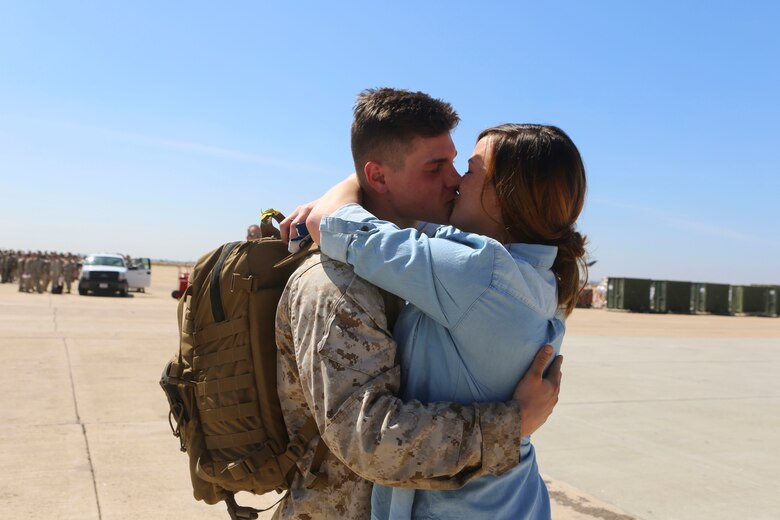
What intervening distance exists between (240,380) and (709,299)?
3862 cm

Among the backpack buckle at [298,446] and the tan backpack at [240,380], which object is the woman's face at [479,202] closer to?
the tan backpack at [240,380]

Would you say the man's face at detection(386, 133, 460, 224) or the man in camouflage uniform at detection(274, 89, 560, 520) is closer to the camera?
the man in camouflage uniform at detection(274, 89, 560, 520)

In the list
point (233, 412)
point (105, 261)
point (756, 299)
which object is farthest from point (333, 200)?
point (756, 299)

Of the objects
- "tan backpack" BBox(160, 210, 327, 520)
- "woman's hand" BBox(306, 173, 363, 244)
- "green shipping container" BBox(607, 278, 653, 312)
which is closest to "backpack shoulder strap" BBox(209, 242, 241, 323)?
"tan backpack" BBox(160, 210, 327, 520)

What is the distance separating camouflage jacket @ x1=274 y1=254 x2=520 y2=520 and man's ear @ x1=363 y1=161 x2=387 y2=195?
0.32 m

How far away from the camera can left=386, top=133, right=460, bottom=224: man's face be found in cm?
191

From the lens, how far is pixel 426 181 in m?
1.94

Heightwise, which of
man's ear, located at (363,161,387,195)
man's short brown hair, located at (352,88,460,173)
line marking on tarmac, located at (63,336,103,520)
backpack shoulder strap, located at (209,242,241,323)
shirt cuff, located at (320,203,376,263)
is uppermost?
man's short brown hair, located at (352,88,460,173)

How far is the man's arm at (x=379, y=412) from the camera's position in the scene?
152cm

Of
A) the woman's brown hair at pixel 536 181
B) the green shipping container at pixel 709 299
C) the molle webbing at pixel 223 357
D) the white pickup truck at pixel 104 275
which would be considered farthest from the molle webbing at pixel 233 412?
the green shipping container at pixel 709 299

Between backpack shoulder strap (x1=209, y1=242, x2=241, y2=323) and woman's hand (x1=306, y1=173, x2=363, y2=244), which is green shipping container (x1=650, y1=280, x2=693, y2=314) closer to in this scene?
woman's hand (x1=306, y1=173, x2=363, y2=244)

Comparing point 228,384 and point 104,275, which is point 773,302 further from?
point 228,384

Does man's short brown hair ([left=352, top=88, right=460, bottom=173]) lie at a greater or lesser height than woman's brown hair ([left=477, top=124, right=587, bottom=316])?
greater

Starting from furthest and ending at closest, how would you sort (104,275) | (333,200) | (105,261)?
(105,261) → (104,275) → (333,200)
